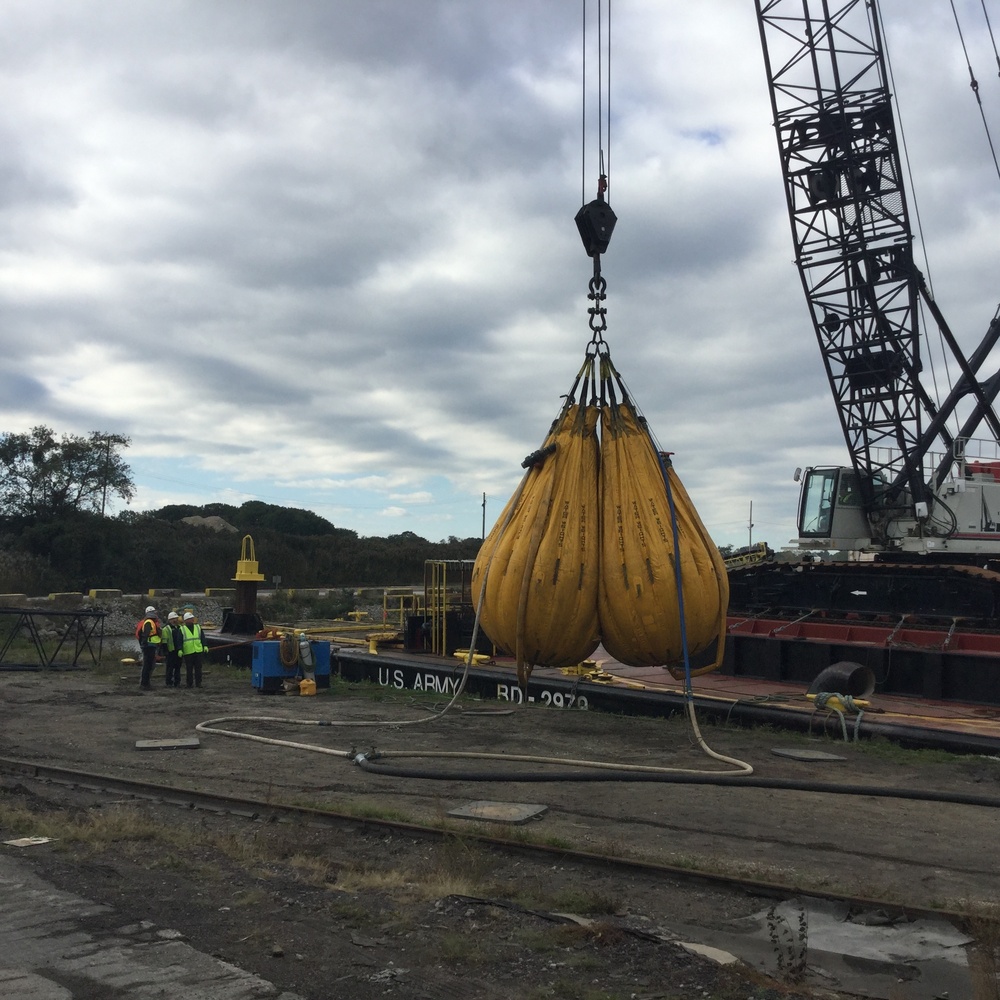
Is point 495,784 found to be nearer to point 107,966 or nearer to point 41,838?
point 41,838

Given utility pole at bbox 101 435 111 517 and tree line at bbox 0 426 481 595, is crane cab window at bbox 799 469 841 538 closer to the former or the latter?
tree line at bbox 0 426 481 595

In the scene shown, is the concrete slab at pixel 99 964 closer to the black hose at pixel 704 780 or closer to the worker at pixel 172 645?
the black hose at pixel 704 780

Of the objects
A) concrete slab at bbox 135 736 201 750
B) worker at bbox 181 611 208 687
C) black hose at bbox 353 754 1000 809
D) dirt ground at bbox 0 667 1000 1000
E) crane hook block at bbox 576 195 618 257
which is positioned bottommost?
dirt ground at bbox 0 667 1000 1000

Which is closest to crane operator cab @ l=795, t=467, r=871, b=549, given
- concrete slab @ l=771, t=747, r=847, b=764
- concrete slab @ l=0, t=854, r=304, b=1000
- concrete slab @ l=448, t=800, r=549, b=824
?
concrete slab @ l=771, t=747, r=847, b=764

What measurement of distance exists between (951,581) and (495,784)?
8.61 m

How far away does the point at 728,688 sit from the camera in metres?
13.8

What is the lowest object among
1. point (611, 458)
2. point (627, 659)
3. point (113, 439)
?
point (627, 659)

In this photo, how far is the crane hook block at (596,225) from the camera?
715 centimetres

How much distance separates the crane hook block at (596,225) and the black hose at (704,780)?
458cm

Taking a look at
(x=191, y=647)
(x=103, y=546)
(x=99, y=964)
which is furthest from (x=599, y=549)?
(x=103, y=546)

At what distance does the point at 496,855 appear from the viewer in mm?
6902

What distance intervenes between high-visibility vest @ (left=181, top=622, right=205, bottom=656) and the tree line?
831 inches

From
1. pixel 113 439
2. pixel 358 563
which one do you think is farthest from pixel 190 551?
pixel 358 563

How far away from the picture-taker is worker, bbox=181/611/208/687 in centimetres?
1736
